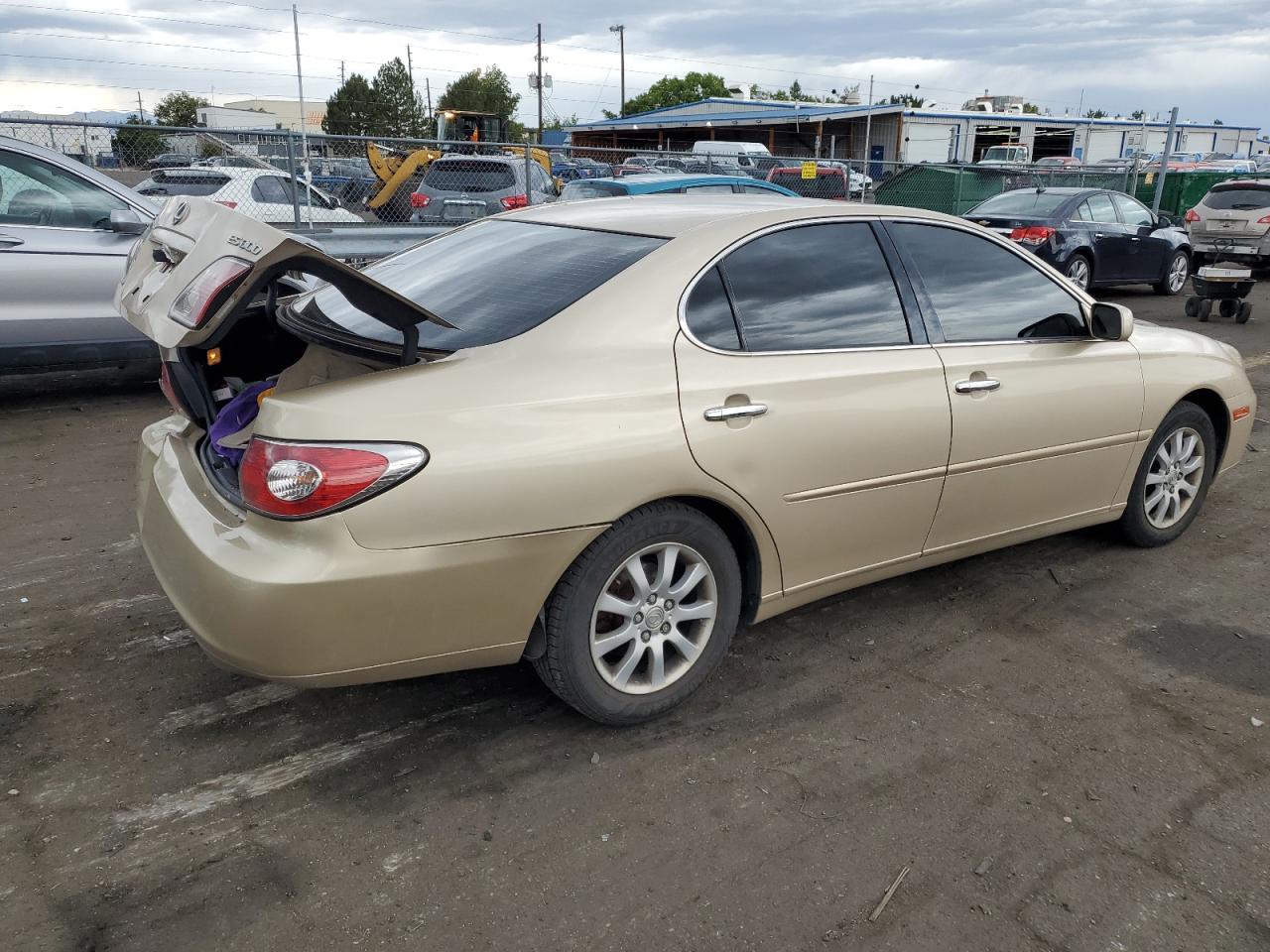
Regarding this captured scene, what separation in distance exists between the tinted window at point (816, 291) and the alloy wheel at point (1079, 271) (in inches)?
432

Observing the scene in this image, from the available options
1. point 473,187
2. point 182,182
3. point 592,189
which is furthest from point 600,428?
point 182,182

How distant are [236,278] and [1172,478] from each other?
407 centimetres

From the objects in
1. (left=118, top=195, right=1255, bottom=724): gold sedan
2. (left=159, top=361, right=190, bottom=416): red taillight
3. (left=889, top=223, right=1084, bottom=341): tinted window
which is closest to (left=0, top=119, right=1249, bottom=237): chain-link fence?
(left=159, top=361, right=190, bottom=416): red taillight

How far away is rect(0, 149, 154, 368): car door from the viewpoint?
6527 mm

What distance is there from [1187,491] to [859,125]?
55.0 metres

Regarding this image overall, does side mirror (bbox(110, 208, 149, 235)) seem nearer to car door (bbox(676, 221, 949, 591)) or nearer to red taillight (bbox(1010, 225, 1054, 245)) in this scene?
car door (bbox(676, 221, 949, 591))

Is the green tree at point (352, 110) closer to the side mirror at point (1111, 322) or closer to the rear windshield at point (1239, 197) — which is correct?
the rear windshield at point (1239, 197)

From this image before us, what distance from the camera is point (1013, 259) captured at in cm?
409

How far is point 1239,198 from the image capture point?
16.2 meters

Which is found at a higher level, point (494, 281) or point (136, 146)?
point (136, 146)

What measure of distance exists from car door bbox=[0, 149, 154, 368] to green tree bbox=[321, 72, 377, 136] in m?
57.2

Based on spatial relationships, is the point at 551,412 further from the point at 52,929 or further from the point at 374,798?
the point at 52,929

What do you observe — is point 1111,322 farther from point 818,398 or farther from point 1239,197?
point 1239,197

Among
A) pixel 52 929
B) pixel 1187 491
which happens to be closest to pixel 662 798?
pixel 52 929
